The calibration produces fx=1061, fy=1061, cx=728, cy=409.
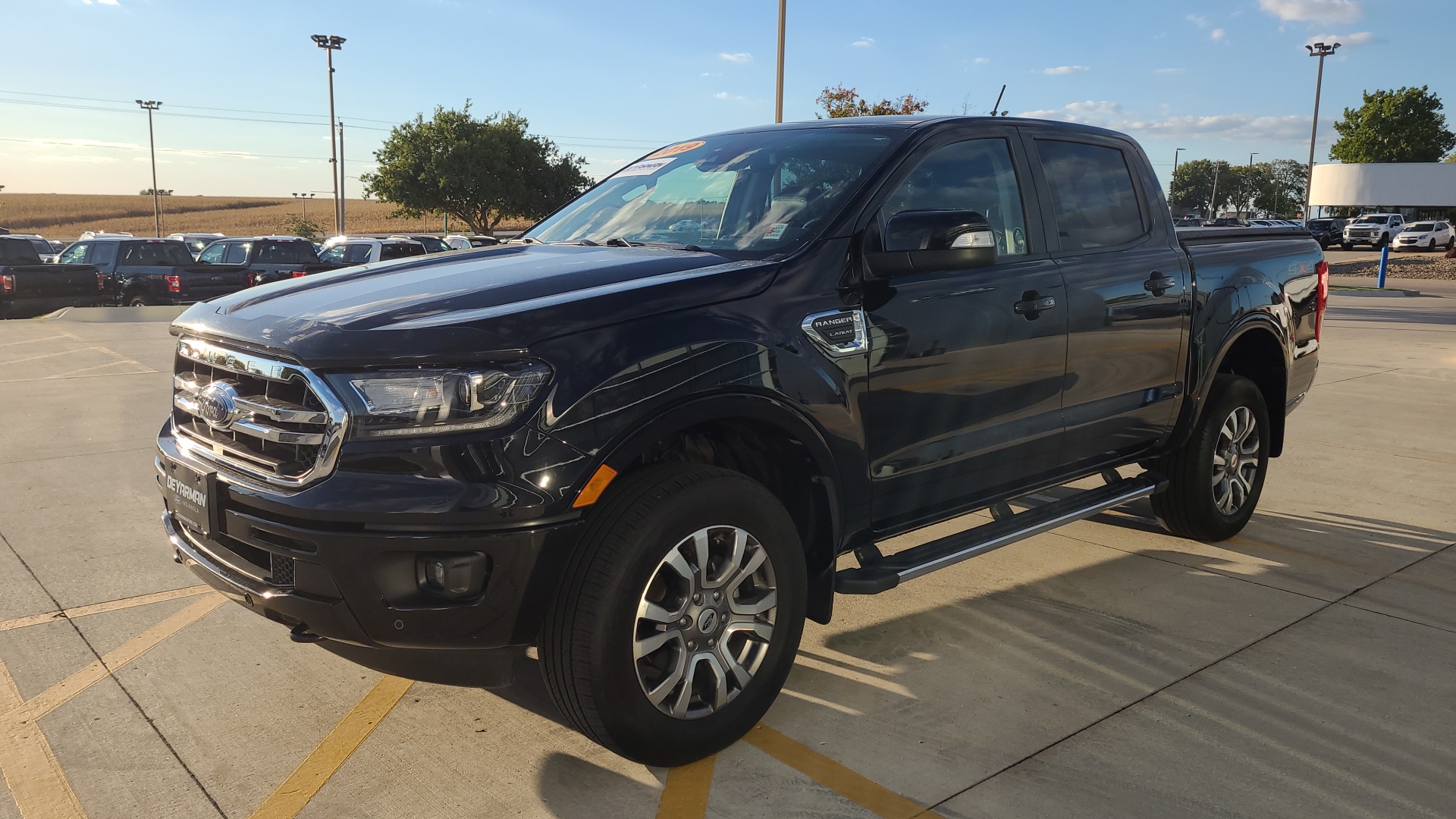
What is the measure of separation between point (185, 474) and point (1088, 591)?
3.54 meters

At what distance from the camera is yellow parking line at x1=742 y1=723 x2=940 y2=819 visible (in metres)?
2.86

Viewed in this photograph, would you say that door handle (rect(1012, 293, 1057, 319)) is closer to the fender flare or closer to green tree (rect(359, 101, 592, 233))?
the fender flare

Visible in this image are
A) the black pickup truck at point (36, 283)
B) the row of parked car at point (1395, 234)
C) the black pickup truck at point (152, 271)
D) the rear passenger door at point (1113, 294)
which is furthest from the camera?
the row of parked car at point (1395, 234)

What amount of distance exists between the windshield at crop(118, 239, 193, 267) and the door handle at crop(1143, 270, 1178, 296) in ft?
73.0

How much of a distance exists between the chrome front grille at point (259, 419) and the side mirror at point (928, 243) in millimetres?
1711

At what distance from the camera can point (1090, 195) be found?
4.49 meters

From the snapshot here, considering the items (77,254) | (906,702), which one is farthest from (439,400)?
(77,254)

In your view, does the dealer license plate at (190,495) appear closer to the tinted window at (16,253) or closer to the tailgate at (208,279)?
the tailgate at (208,279)

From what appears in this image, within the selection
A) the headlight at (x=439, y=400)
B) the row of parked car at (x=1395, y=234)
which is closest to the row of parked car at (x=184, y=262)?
the headlight at (x=439, y=400)

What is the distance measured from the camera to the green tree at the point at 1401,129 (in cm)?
7600

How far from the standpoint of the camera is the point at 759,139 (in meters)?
4.25

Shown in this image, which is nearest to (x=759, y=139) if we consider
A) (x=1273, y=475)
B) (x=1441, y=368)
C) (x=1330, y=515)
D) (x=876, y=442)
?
(x=876, y=442)

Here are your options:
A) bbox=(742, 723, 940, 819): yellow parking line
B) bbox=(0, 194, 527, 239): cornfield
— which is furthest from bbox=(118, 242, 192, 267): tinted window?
bbox=(0, 194, 527, 239): cornfield

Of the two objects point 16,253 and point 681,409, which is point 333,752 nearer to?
point 681,409
